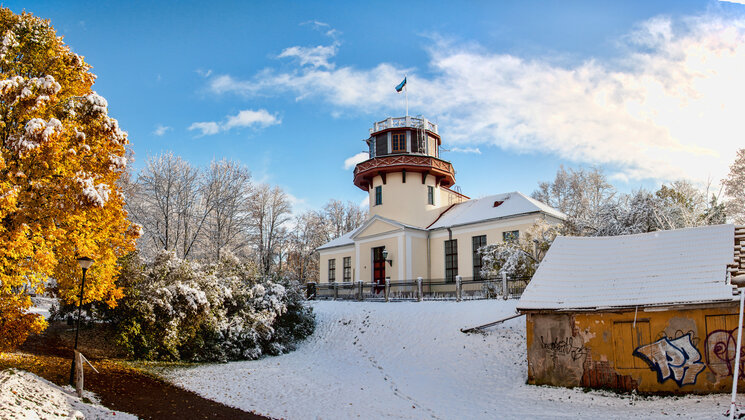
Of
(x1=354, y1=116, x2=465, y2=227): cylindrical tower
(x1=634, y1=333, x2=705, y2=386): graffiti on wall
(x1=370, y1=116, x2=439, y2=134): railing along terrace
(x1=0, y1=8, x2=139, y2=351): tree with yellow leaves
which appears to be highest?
(x1=370, y1=116, x2=439, y2=134): railing along terrace

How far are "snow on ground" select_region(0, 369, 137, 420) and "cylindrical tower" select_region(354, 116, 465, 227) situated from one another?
23.8 meters

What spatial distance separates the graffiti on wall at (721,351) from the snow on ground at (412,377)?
27.8 inches

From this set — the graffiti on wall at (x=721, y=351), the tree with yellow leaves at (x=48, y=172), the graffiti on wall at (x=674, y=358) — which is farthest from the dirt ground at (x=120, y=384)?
the graffiti on wall at (x=721, y=351)

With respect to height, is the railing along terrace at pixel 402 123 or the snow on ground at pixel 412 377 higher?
the railing along terrace at pixel 402 123

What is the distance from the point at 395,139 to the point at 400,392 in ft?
71.5

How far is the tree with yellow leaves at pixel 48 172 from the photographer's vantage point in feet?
33.1

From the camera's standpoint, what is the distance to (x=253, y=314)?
2052 cm

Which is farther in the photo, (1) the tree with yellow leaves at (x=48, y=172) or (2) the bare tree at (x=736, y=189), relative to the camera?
(2) the bare tree at (x=736, y=189)

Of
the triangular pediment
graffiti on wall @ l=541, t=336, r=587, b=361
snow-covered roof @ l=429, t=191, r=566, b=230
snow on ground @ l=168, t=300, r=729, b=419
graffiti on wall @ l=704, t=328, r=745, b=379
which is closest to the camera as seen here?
graffiti on wall @ l=704, t=328, r=745, b=379

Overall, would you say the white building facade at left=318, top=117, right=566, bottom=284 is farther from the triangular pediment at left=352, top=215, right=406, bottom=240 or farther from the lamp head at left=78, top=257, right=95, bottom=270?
the lamp head at left=78, top=257, right=95, bottom=270

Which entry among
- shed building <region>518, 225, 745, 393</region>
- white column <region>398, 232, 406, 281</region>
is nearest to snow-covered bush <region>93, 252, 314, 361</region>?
white column <region>398, 232, 406, 281</region>

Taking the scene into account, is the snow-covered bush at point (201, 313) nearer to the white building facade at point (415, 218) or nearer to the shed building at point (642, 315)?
the white building facade at point (415, 218)

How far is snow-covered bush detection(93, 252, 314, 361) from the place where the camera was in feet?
56.4

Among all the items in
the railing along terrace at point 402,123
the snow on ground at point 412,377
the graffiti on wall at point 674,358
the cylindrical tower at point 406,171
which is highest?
the railing along terrace at point 402,123
